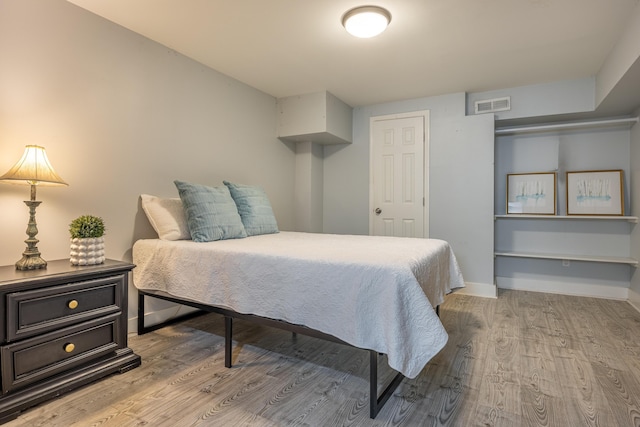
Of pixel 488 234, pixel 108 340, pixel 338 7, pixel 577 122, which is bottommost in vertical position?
pixel 108 340

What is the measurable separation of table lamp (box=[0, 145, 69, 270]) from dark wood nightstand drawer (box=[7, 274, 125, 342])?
26 cm

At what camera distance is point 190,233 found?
2.53 m

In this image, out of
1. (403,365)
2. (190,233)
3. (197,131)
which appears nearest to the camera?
(403,365)

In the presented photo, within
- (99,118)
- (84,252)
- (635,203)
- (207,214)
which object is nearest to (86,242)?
(84,252)

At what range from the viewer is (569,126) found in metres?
3.69

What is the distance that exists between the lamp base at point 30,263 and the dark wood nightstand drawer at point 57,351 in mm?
390

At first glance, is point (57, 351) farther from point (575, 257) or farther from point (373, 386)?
point (575, 257)

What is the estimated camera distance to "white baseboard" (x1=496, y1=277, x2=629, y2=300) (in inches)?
146

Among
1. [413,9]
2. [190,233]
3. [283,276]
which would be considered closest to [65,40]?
[190,233]

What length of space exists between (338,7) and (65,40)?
6.06 ft

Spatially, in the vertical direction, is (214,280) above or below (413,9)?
below

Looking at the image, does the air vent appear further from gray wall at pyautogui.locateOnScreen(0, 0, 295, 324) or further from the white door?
gray wall at pyautogui.locateOnScreen(0, 0, 295, 324)

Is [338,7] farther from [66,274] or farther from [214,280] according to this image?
[66,274]

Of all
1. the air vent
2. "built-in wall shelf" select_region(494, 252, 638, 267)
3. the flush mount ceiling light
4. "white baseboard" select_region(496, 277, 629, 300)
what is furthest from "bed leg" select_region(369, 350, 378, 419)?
the air vent
